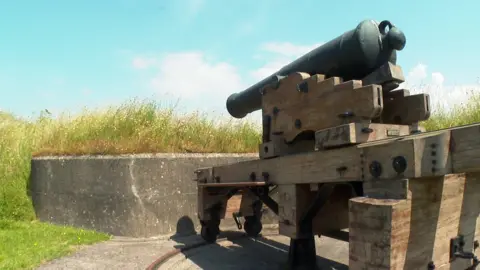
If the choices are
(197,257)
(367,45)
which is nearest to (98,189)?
(197,257)

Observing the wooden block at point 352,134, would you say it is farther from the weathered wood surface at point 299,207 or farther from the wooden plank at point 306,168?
the weathered wood surface at point 299,207

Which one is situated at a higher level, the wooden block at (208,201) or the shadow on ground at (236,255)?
the wooden block at (208,201)

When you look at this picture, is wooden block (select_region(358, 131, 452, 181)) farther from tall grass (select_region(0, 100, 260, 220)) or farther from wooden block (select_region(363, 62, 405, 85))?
tall grass (select_region(0, 100, 260, 220))

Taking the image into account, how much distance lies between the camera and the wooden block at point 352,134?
8.80ft

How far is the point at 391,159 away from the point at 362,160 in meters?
0.25

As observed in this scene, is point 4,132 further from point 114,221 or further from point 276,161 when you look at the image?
point 276,161

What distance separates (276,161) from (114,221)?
3261 millimetres

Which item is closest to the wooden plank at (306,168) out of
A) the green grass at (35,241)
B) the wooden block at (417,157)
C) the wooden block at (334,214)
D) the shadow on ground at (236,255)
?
the wooden block at (417,157)

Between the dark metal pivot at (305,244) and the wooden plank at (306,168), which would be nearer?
the wooden plank at (306,168)

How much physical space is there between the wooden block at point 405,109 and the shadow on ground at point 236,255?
1.61 metres

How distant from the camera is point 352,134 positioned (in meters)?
2.68

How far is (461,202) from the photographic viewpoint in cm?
258

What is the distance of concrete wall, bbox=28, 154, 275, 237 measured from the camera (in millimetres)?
5758

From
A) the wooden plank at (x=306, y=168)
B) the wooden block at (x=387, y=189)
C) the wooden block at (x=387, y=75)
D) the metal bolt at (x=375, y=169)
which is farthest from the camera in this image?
the wooden block at (x=387, y=75)
